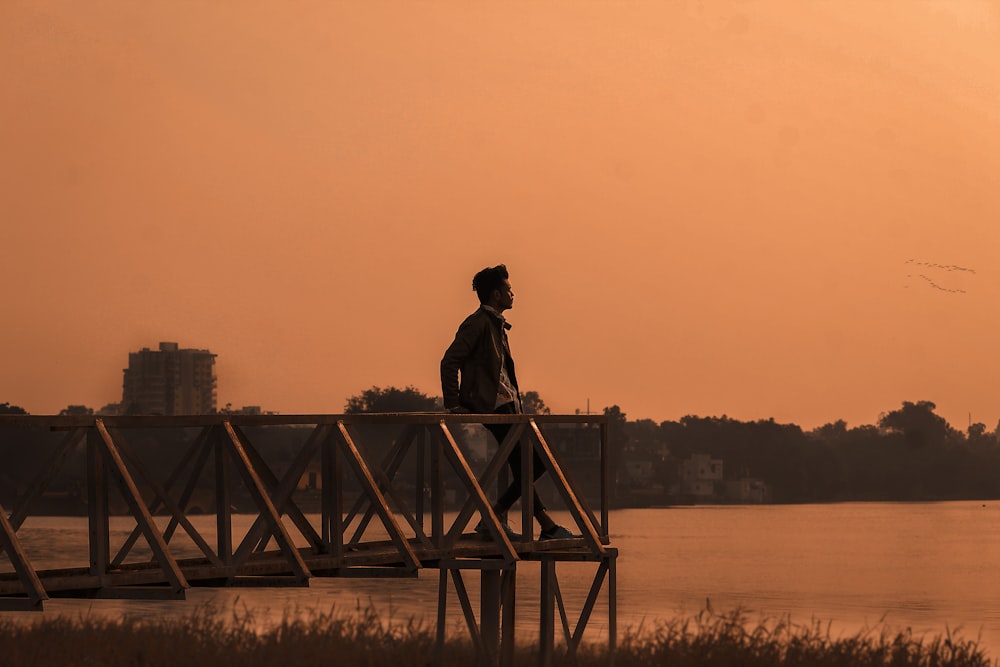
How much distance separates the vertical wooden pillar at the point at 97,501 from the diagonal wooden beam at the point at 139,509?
0.24ft

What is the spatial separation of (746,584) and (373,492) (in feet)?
225

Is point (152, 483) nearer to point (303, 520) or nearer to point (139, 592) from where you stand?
point (139, 592)

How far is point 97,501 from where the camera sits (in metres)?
14.5

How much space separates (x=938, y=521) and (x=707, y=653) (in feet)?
546

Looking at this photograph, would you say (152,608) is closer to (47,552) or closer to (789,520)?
(47,552)

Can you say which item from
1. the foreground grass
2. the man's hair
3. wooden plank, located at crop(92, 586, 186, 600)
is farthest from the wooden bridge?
the foreground grass

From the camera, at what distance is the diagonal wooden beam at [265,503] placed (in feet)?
49.1

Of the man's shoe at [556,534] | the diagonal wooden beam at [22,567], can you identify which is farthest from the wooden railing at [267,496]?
the man's shoe at [556,534]

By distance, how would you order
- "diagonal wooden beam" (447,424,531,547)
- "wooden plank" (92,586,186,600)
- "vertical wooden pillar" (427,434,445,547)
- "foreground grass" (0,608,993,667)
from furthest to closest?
1. "foreground grass" (0,608,993,667)
2. "vertical wooden pillar" (427,434,445,547)
3. "diagonal wooden beam" (447,424,531,547)
4. "wooden plank" (92,586,186,600)

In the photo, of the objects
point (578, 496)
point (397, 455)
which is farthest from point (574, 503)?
point (397, 455)

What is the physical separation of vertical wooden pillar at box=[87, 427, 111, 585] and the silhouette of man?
11.6 ft

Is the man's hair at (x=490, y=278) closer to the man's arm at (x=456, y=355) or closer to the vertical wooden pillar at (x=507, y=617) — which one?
the man's arm at (x=456, y=355)

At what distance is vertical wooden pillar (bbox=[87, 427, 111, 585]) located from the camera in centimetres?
1414

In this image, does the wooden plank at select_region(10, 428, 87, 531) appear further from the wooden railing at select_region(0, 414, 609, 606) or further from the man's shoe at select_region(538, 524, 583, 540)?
the man's shoe at select_region(538, 524, 583, 540)
